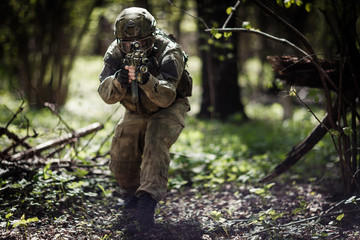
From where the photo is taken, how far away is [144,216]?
3.54 meters

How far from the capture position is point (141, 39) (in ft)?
11.7

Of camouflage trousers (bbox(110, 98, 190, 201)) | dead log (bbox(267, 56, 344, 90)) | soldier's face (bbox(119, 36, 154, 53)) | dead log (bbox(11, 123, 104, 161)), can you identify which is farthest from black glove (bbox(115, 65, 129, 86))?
dead log (bbox(11, 123, 104, 161))

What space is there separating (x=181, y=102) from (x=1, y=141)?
11.5 feet

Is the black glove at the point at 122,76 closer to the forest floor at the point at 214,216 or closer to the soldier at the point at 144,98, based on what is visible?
the soldier at the point at 144,98

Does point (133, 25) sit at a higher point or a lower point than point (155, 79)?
higher

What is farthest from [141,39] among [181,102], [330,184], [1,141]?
[1,141]

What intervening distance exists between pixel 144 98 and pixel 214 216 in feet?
4.04

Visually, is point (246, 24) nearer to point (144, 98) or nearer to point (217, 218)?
point (144, 98)

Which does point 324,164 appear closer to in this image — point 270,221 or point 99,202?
point 270,221

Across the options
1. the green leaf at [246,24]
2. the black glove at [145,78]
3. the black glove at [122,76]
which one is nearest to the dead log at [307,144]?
the green leaf at [246,24]

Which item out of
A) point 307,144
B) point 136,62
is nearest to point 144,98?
point 136,62

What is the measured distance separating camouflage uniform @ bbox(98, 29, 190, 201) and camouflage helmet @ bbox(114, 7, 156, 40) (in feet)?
0.53

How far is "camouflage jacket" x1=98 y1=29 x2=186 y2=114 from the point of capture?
3.45 meters

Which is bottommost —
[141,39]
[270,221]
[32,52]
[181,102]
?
[270,221]
